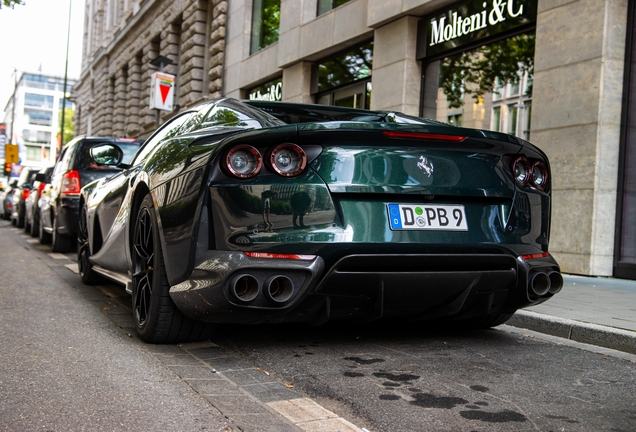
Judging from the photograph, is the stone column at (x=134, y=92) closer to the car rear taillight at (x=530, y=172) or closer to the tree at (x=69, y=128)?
the car rear taillight at (x=530, y=172)

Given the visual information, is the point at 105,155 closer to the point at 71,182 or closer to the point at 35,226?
the point at 71,182

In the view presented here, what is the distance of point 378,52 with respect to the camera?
13.6m

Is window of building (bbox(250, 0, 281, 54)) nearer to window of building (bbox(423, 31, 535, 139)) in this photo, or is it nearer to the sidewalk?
window of building (bbox(423, 31, 535, 139))

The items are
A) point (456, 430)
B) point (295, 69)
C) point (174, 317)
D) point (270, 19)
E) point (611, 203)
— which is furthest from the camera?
point (270, 19)

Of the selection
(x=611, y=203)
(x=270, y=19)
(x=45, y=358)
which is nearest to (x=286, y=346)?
(x=45, y=358)

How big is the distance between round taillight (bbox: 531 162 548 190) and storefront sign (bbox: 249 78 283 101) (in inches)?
559

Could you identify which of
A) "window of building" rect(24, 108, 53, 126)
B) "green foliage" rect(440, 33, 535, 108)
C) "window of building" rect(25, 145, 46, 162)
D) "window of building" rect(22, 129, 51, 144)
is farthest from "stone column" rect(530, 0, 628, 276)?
"window of building" rect(24, 108, 53, 126)

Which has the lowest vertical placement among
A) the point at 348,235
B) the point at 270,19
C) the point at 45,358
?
the point at 45,358

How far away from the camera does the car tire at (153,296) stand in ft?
12.8

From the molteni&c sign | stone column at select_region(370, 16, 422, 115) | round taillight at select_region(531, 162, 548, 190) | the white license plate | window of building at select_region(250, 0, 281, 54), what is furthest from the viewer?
window of building at select_region(250, 0, 281, 54)

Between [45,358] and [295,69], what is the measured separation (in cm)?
1399

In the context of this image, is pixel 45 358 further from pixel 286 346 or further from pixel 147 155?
pixel 147 155

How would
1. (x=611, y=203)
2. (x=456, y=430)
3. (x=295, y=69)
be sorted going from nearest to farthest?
(x=456, y=430)
(x=611, y=203)
(x=295, y=69)

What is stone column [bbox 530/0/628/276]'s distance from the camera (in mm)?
8625
